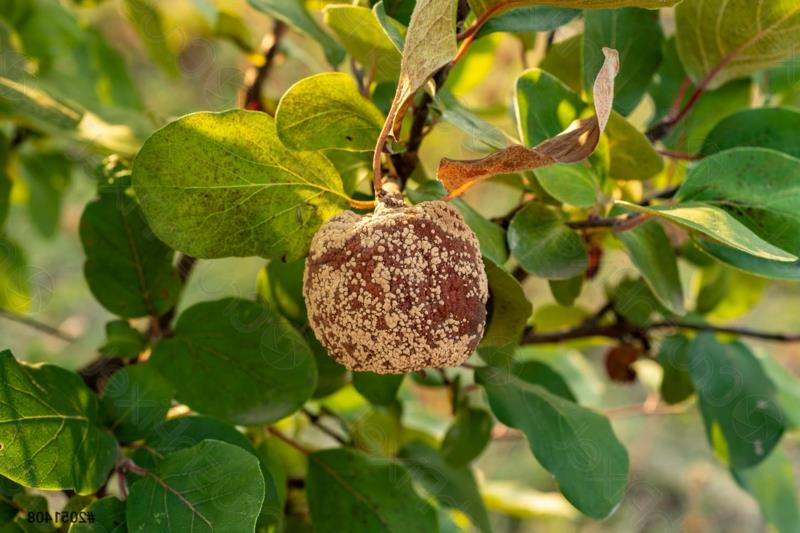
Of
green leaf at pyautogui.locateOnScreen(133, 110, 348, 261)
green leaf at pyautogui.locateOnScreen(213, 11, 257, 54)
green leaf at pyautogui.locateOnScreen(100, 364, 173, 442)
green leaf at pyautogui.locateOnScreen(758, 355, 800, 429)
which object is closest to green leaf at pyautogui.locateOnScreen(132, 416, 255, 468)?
green leaf at pyautogui.locateOnScreen(100, 364, 173, 442)

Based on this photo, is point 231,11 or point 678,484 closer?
point 231,11

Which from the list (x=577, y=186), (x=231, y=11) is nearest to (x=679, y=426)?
(x=231, y=11)

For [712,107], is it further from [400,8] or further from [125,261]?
[125,261]

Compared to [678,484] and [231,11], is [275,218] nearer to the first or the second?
[231,11]

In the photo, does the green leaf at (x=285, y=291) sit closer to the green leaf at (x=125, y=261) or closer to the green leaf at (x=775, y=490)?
the green leaf at (x=125, y=261)

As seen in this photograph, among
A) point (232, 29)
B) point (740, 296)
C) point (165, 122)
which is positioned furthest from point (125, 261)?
point (740, 296)

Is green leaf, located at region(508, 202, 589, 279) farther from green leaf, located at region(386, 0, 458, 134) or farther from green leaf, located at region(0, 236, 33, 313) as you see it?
green leaf, located at region(0, 236, 33, 313)
